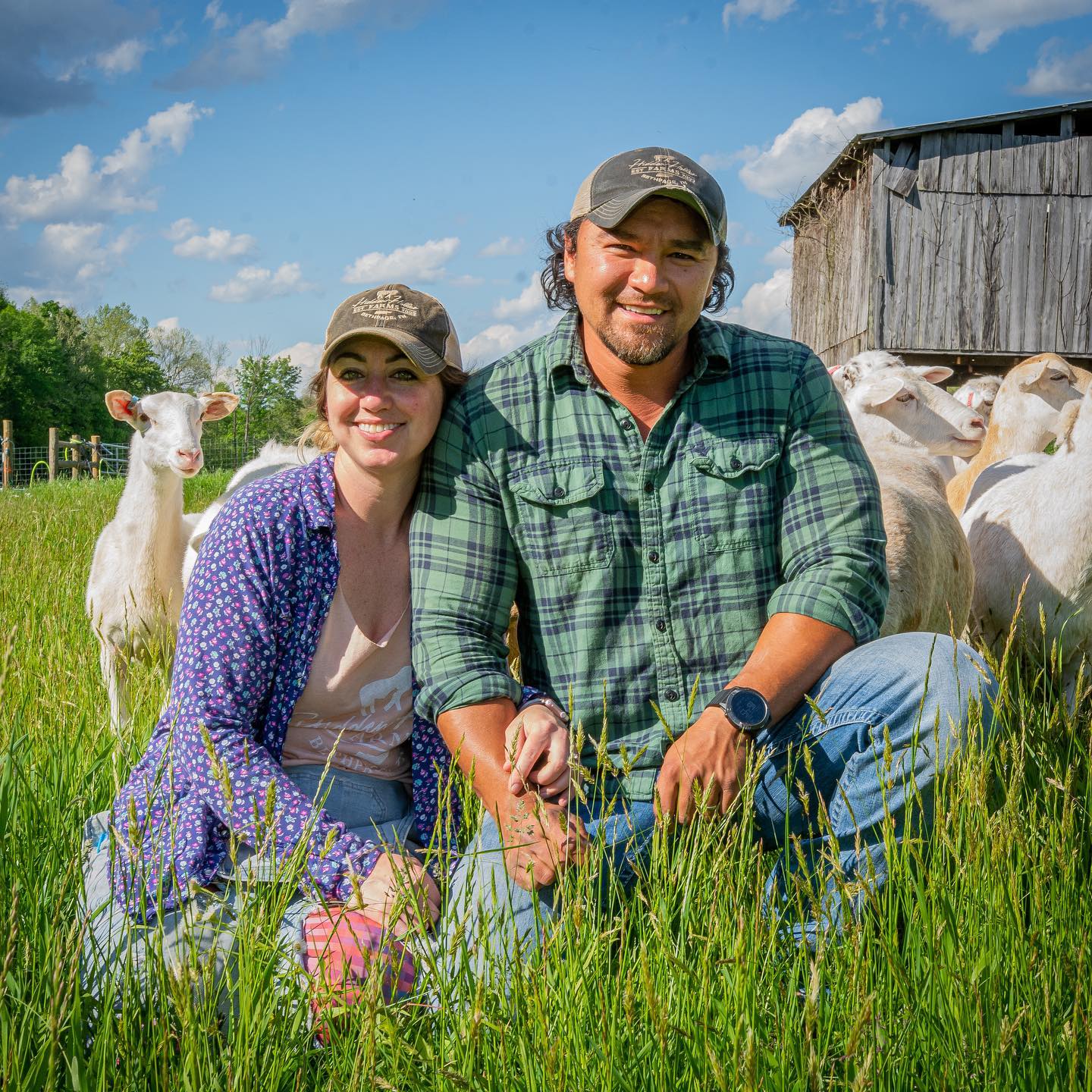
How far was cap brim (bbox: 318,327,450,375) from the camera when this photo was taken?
2688 millimetres

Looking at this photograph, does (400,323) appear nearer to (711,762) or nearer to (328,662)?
(328,662)

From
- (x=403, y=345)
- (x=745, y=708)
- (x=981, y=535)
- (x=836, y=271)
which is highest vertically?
(x=836, y=271)

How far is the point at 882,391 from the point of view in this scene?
6.98 meters

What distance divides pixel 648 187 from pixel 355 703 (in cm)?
163

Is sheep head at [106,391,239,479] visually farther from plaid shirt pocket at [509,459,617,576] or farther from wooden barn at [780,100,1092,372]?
wooden barn at [780,100,1092,372]

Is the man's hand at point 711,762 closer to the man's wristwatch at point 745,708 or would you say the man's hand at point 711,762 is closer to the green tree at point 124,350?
the man's wristwatch at point 745,708

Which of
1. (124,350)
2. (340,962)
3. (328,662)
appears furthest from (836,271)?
(124,350)

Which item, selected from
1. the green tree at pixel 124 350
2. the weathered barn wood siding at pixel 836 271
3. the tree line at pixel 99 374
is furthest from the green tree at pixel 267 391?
the weathered barn wood siding at pixel 836 271

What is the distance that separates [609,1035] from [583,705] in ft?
4.49

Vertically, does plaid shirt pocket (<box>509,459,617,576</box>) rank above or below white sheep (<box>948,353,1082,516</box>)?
below

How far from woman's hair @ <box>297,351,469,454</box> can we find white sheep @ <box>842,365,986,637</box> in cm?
159

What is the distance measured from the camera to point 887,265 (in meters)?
19.2

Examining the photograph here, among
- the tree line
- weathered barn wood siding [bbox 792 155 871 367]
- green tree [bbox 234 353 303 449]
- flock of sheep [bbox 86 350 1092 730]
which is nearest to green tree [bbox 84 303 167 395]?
the tree line

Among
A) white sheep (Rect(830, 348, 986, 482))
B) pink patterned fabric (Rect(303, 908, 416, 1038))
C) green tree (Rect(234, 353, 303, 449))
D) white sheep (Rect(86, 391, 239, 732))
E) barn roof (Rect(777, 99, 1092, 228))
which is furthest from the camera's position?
green tree (Rect(234, 353, 303, 449))
